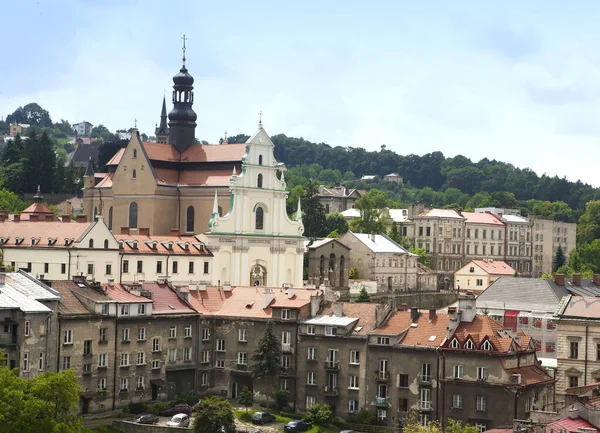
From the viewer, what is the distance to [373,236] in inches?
5458

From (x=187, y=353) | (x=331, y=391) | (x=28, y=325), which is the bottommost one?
(x=331, y=391)

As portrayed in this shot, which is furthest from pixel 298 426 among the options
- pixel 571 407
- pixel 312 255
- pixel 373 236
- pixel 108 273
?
pixel 373 236

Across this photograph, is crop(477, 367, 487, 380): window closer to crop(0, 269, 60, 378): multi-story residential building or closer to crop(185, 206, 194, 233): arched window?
crop(0, 269, 60, 378): multi-story residential building

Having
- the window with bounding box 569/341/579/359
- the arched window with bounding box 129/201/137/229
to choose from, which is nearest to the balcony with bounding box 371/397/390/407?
the window with bounding box 569/341/579/359

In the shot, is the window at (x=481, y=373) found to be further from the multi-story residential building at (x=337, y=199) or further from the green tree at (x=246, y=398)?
the multi-story residential building at (x=337, y=199)

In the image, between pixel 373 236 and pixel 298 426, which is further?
pixel 373 236

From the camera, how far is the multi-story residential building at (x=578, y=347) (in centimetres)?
6875

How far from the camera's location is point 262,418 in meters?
70.3

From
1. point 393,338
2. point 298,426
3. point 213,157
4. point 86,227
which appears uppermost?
point 213,157

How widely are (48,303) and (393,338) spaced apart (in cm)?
1901

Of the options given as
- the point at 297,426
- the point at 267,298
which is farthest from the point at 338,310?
the point at 297,426

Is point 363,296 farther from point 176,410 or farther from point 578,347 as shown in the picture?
point 578,347

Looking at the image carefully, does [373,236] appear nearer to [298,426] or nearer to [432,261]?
[432,261]

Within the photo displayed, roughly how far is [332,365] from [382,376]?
3711 millimetres
